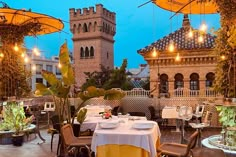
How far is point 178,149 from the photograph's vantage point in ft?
16.2

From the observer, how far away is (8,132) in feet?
26.7

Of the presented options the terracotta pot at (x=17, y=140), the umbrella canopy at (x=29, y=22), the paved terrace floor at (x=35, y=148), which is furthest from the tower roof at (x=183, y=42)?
the terracotta pot at (x=17, y=140)

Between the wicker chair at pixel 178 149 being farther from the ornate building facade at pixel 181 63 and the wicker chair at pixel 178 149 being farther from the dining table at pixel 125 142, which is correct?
the ornate building facade at pixel 181 63

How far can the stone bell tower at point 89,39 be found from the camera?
41.8m

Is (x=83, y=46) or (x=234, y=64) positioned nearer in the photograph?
(x=234, y=64)

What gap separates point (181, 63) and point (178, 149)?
1345cm

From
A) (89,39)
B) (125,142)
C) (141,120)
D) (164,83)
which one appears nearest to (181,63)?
(164,83)

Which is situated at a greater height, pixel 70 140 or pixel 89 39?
pixel 89 39

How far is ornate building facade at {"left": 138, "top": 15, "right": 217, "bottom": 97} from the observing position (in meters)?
17.1

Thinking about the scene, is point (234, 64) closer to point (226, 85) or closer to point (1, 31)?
point (226, 85)

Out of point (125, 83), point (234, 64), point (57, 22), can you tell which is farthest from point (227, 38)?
point (125, 83)

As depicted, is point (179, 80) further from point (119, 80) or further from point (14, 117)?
point (14, 117)

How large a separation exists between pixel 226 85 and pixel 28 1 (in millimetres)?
80757

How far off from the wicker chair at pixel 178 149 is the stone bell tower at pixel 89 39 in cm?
3634
